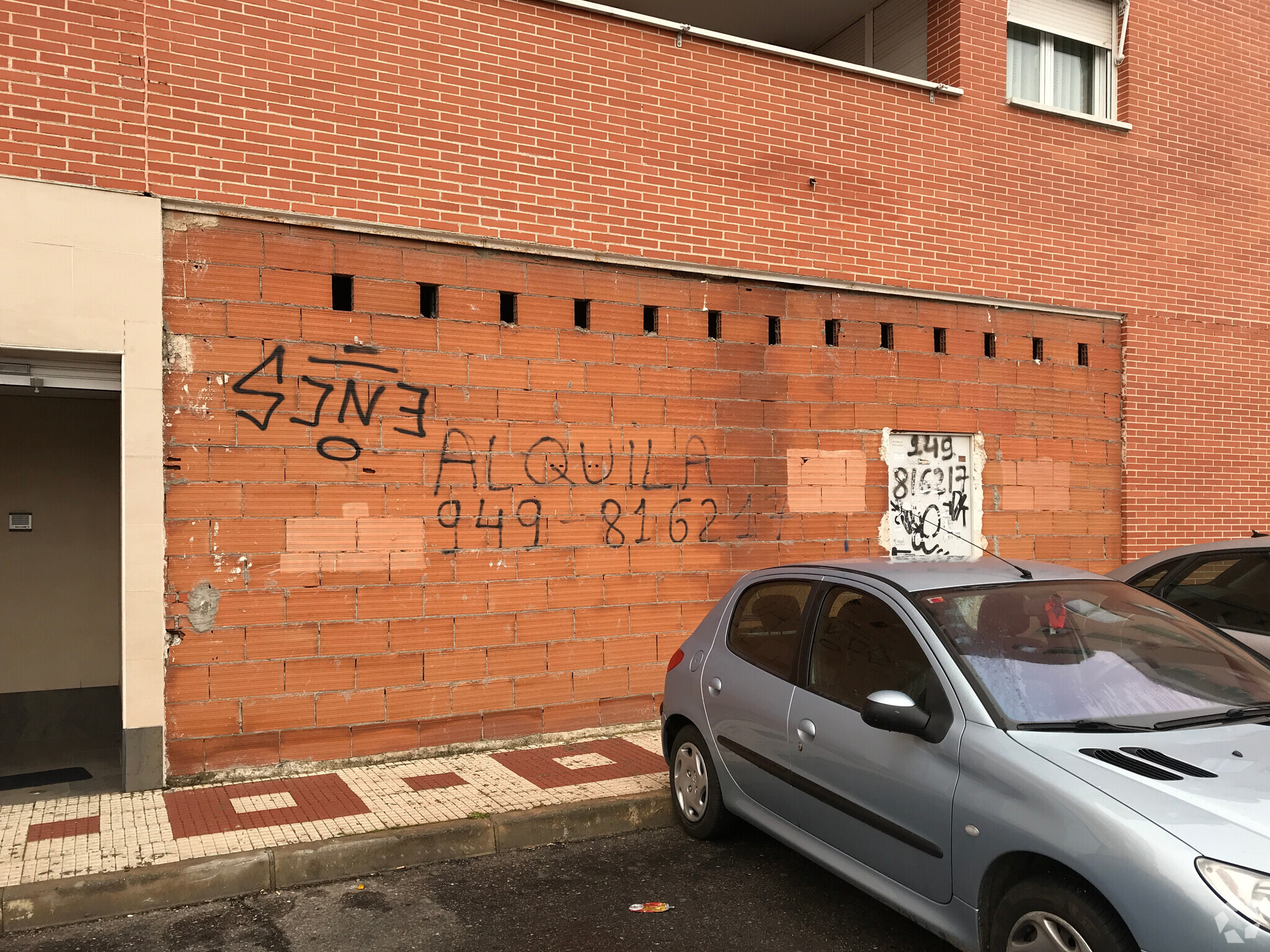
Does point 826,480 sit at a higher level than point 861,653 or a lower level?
higher

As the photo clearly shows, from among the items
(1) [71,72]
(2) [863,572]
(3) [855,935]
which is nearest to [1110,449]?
(2) [863,572]

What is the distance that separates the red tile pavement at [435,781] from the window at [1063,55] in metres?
7.99

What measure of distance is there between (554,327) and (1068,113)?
5837 mm

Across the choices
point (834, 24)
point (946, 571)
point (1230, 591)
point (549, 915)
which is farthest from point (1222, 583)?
point (834, 24)

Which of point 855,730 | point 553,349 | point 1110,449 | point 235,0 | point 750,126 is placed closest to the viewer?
point 855,730

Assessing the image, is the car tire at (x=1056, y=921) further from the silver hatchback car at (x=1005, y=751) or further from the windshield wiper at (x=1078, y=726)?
the windshield wiper at (x=1078, y=726)

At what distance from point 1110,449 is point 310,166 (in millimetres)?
7979

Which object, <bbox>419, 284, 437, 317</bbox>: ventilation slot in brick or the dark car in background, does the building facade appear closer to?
<bbox>419, 284, 437, 317</bbox>: ventilation slot in brick

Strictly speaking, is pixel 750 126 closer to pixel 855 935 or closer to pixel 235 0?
pixel 235 0

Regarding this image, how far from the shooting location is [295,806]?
233 inches

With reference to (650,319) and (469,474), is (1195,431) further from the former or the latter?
(469,474)

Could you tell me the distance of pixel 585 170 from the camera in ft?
25.5

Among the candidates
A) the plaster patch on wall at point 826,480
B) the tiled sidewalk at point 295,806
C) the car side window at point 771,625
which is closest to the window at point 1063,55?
the plaster patch on wall at point 826,480

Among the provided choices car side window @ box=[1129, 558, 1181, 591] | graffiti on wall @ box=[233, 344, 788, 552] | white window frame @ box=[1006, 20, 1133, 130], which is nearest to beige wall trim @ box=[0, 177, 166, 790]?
graffiti on wall @ box=[233, 344, 788, 552]
